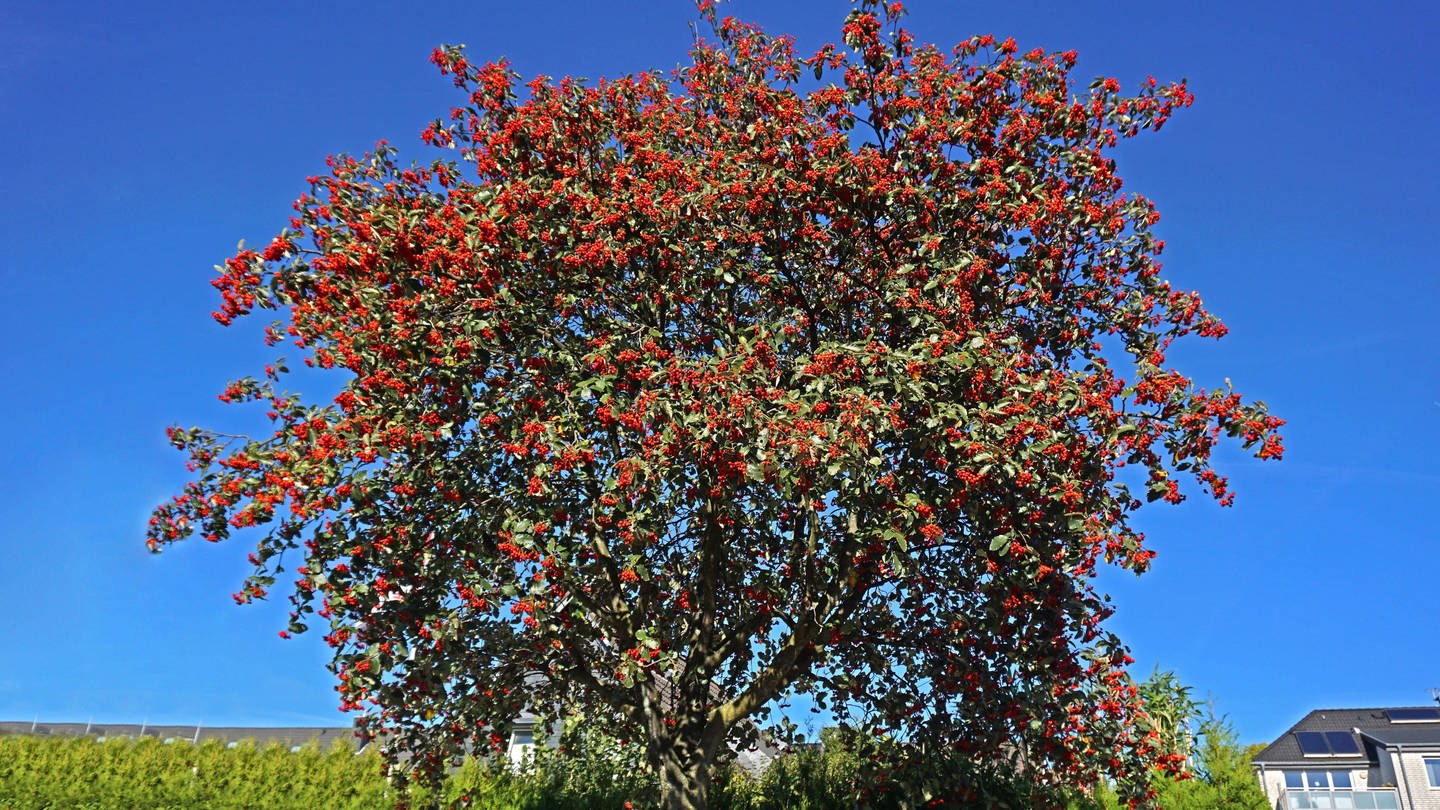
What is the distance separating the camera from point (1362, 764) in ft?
143

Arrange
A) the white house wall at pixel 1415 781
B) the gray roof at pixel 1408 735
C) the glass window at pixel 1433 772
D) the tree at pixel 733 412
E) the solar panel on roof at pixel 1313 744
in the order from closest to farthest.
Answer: the tree at pixel 733 412 < the white house wall at pixel 1415 781 < the glass window at pixel 1433 772 < the gray roof at pixel 1408 735 < the solar panel on roof at pixel 1313 744

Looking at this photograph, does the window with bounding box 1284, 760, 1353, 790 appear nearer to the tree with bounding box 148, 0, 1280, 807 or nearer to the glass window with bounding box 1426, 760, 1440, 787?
the glass window with bounding box 1426, 760, 1440, 787

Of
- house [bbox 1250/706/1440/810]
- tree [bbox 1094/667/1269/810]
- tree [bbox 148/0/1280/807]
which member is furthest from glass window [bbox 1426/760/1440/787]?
tree [bbox 148/0/1280/807]

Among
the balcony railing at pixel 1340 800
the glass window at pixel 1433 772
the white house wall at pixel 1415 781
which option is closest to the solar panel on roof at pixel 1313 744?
the balcony railing at pixel 1340 800

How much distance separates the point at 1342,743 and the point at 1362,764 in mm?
1459

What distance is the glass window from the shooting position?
41.4 meters

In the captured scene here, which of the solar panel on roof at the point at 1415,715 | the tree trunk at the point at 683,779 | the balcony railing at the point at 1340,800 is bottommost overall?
the balcony railing at the point at 1340,800

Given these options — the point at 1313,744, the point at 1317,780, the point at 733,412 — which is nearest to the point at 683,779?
the point at 733,412

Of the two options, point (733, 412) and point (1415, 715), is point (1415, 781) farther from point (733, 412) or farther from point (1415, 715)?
point (733, 412)

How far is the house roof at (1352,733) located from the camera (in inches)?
1677

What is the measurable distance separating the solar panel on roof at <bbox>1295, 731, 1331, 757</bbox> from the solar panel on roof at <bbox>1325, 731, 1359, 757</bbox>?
260 millimetres

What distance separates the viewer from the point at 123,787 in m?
15.2

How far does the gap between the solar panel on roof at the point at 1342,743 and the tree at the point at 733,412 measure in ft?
142

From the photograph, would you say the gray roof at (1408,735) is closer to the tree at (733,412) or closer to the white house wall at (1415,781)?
the white house wall at (1415,781)
